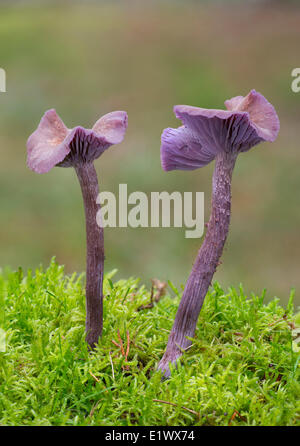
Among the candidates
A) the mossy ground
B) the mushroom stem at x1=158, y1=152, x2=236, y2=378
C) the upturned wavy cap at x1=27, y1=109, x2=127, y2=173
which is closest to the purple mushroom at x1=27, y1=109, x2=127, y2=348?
the upturned wavy cap at x1=27, y1=109, x2=127, y2=173

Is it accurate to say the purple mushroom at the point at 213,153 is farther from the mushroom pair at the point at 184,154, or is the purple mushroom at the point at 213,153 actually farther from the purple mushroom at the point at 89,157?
the purple mushroom at the point at 89,157

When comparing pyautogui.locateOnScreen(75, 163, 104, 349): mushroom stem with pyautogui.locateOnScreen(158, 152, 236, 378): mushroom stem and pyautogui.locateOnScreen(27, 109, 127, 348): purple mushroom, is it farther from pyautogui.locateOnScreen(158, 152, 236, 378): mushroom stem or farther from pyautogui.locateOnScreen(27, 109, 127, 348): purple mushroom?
pyautogui.locateOnScreen(158, 152, 236, 378): mushroom stem

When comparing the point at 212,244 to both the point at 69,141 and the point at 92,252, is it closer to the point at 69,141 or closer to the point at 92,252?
the point at 92,252

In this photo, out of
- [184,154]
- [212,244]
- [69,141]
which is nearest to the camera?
[69,141]

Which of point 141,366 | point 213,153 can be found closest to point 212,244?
point 213,153
